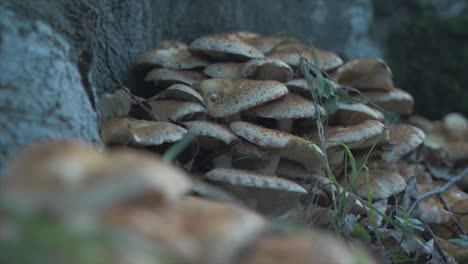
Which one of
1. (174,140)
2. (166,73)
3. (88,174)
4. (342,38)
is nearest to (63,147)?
(88,174)

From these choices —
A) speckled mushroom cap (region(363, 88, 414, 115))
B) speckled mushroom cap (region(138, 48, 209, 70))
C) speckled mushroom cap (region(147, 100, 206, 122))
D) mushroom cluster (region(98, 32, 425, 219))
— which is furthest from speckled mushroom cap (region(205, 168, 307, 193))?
speckled mushroom cap (region(363, 88, 414, 115))

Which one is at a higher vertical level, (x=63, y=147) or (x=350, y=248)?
(x=63, y=147)

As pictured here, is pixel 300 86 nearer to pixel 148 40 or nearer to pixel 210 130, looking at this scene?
pixel 210 130

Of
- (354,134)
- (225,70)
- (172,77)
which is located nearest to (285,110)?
(354,134)

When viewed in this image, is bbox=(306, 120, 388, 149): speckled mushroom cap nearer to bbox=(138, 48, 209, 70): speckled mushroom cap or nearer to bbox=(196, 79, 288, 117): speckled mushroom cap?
bbox=(196, 79, 288, 117): speckled mushroom cap

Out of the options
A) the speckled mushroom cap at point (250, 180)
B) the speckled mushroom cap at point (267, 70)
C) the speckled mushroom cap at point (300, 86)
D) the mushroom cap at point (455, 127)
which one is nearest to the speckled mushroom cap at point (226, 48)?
the speckled mushroom cap at point (267, 70)

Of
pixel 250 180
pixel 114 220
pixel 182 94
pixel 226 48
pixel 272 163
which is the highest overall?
pixel 114 220

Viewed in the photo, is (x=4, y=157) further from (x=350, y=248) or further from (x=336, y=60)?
(x=336, y=60)
